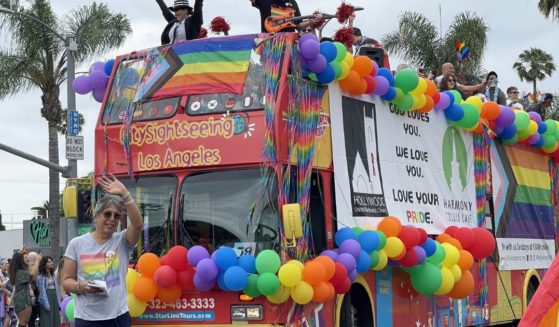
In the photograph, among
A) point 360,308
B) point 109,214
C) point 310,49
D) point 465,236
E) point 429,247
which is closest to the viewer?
point 109,214

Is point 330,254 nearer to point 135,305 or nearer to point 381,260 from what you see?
point 381,260

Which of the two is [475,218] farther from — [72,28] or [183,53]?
[72,28]

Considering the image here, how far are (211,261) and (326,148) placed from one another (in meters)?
1.95

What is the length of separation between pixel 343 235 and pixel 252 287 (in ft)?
4.39

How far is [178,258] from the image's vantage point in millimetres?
9984

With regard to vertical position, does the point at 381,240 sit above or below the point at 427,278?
above

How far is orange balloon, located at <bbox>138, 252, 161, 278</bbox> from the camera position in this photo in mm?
10078

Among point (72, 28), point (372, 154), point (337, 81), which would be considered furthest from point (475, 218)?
point (72, 28)

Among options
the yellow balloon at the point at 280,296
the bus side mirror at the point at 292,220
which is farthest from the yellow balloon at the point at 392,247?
the bus side mirror at the point at 292,220

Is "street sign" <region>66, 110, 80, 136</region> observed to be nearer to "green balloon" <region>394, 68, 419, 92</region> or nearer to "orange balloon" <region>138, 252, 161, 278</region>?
"green balloon" <region>394, 68, 419, 92</region>

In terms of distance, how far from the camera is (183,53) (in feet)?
36.4

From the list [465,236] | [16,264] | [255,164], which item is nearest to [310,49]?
[255,164]

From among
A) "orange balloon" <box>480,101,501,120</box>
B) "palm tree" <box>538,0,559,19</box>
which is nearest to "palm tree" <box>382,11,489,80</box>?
"palm tree" <box>538,0,559,19</box>

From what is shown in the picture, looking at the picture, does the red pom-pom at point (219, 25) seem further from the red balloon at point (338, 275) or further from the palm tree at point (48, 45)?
the palm tree at point (48, 45)
